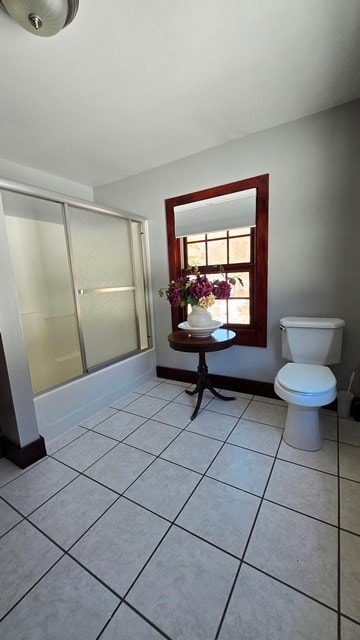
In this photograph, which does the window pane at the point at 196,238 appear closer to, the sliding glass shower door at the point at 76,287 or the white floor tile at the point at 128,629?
the sliding glass shower door at the point at 76,287

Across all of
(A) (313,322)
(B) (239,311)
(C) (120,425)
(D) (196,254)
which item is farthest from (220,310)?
(C) (120,425)

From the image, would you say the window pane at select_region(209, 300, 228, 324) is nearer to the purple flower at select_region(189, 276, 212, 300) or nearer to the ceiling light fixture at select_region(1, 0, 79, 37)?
the purple flower at select_region(189, 276, 212, 300)

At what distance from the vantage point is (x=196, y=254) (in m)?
2.49

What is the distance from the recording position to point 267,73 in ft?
4.51

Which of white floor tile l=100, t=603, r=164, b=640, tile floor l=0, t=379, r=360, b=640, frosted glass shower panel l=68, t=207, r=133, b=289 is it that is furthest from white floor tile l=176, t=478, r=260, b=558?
frosted glass shower panel l=68, t=207, r=133, b=289

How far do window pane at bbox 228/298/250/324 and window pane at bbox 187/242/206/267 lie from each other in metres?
0.50

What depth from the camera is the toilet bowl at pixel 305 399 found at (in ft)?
4.78

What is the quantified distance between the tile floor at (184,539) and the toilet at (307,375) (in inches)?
5.6

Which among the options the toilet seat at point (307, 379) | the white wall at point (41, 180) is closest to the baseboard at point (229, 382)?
the toilet seat at point (307, 379)

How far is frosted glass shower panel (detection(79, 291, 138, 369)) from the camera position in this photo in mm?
2168

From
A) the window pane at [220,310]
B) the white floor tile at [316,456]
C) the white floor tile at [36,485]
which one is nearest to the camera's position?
the white floor tile at [36,485]

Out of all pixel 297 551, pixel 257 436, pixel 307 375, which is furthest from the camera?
pixel 257 436

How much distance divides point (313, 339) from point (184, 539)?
146cm

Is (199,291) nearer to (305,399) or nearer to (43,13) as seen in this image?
(305,399)
